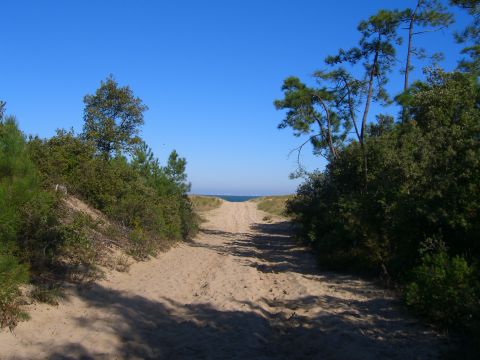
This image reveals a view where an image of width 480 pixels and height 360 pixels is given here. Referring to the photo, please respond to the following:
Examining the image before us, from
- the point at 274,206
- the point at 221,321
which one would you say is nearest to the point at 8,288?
the point at 221,321

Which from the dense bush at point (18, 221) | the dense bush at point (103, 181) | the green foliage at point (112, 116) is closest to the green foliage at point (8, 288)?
the dense bush at point (18, 221)

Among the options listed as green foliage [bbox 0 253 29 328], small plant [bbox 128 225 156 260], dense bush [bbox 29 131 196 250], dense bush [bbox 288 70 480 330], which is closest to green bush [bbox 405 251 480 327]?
dense bush [bbox 288 70 480 330]

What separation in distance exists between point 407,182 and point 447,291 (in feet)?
13.1

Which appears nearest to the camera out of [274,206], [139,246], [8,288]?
[8,288]

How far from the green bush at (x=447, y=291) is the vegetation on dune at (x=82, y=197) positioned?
249 inches

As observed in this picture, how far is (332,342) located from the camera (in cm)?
669

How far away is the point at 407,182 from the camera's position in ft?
33.1

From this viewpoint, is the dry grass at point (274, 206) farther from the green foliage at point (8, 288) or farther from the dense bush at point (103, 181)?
the green foliage at point (8, 288)

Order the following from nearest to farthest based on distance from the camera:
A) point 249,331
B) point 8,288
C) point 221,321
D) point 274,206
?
point 8,288, point 249,331, point 221,321, point 274,206

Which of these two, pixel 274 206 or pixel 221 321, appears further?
pixel 274 206

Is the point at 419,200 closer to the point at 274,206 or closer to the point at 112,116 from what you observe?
the point at 112,116

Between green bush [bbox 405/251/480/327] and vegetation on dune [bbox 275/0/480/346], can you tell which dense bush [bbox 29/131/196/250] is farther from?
green bush [bbox 405/251/480/327]

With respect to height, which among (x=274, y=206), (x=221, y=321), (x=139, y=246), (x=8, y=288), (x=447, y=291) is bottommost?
(x=221, y=321)

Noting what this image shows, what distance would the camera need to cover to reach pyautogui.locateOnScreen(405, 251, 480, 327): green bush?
6.30 meters
